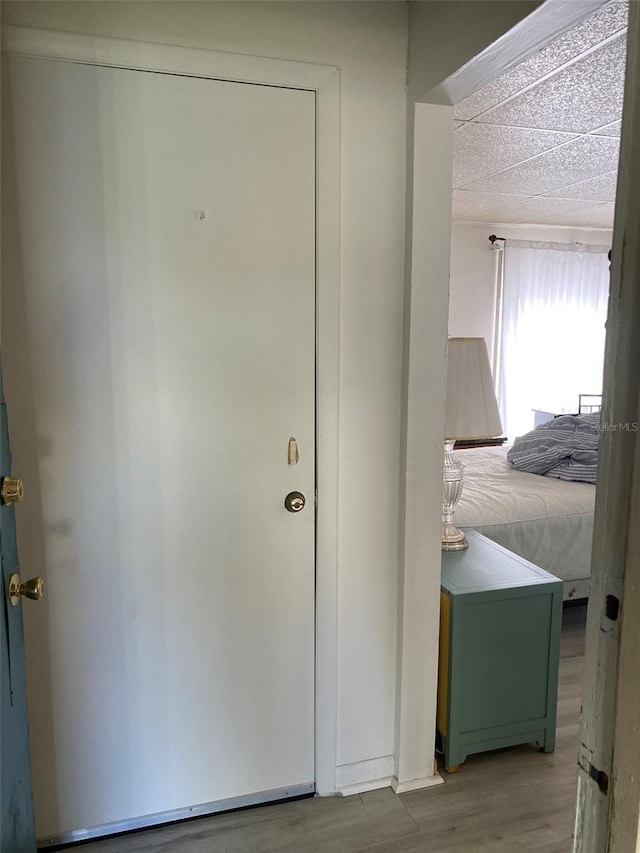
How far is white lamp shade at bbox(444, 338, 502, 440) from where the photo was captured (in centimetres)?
207

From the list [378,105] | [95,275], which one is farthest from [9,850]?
[378,105]

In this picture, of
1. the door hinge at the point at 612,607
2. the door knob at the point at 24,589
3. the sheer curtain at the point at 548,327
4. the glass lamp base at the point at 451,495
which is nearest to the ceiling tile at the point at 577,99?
the glass lamp base at the point at 451,495

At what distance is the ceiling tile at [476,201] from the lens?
4.05 m

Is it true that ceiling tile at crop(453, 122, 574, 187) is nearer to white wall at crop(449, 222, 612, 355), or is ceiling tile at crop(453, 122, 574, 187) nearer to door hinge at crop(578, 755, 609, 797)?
white wall at crop(449, 222, 612, 355)

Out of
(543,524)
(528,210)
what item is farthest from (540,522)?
(528,210)

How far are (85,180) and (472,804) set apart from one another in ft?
6.85

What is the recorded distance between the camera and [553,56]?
1.99 metres

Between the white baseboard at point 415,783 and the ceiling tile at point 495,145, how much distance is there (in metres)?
2.58

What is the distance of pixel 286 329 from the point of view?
1691 mm

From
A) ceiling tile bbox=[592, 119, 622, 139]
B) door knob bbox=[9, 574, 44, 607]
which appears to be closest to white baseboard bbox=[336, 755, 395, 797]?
door knob bbox=[9, 574, 44, 607]

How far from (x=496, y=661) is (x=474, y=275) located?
12.8 ft

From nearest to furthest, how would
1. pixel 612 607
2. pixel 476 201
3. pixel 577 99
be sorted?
pixel 612 607, pixel 577 99, pixel 476 201

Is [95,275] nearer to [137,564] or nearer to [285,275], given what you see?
[285,275]

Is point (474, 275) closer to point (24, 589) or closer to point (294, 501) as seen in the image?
point (294, 501)
